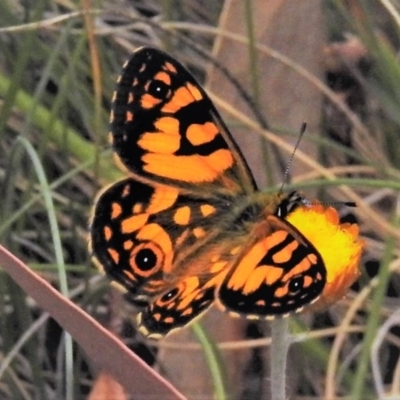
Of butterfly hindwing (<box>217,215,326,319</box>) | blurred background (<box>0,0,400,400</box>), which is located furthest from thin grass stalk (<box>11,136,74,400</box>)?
butterfly hindwing (<box>217,215,326,319</box>)

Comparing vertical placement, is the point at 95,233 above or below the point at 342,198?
above

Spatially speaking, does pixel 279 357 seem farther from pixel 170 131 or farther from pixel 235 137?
pixel 235 137

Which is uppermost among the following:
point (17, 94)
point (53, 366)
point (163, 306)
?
point (17, 94)

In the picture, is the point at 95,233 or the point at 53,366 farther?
the point at 53,366

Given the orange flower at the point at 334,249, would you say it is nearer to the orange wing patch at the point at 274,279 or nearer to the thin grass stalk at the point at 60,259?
the orange wing patch at the point at 274,279

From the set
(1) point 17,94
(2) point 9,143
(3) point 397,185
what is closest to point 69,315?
(3) point 397,185

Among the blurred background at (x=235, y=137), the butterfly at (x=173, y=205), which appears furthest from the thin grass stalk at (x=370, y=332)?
the butterfly at (x=173, y=205)

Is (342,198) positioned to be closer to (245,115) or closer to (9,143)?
(245,115)

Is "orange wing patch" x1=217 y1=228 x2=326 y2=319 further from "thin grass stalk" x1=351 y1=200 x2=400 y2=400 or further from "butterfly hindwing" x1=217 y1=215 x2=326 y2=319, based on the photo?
"thin grass stalk" x1=351 y1=200 x2=400 y2=400
